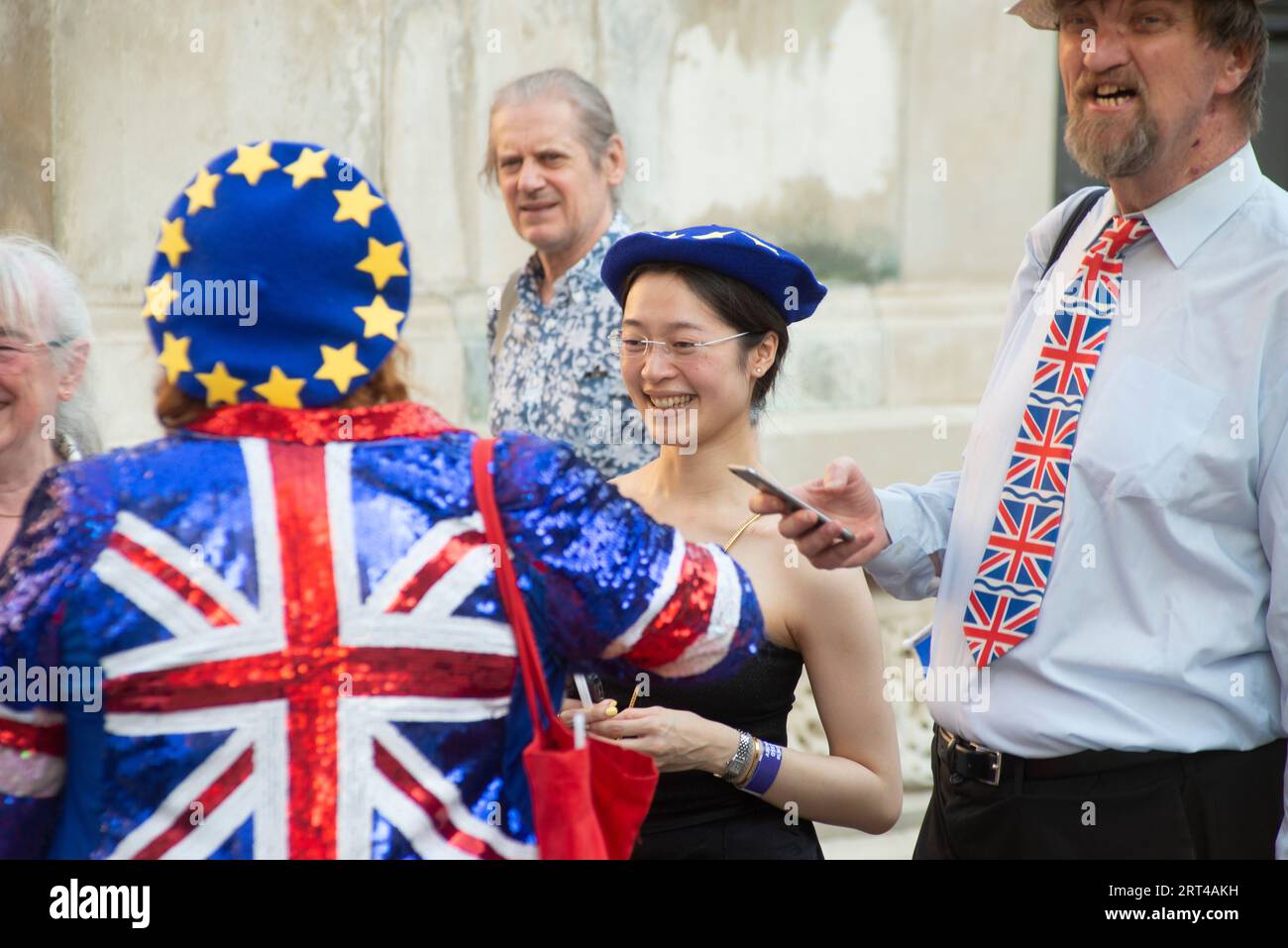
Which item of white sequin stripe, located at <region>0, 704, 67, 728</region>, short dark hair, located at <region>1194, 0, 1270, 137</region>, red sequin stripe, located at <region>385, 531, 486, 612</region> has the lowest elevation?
white sequin stripe, located at <region>0, 704, 67, 728</region>

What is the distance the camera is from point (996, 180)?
5.55 m

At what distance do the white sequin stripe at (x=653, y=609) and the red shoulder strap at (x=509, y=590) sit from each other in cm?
9

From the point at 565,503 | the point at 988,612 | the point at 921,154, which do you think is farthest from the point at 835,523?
the point at 921,154

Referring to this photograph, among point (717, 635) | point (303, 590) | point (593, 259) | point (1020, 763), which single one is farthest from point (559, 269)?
point (303, 590)

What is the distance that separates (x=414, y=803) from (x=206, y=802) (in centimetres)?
20

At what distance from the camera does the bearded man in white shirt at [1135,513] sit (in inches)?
90.1

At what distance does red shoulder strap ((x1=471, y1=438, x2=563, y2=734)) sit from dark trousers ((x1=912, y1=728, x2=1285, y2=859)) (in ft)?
3.35

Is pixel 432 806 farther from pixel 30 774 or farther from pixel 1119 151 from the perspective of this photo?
pixel 1119 151

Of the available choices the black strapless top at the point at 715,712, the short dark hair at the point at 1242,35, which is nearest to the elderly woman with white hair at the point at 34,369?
the black strapless top at the point at 715,712

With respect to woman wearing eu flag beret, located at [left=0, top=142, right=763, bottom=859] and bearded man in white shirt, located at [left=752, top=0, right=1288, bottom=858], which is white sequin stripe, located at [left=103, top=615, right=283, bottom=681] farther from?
bearded man in white shirt, located at [left=752, top=0, right=1288, bottom=858]

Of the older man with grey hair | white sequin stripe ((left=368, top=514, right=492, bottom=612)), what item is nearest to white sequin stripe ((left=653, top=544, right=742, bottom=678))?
white sequin stripe ((left=368, top=514, right=492, bottom=612))

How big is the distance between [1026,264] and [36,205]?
305cm

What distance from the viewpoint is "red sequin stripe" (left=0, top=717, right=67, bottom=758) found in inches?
61.9

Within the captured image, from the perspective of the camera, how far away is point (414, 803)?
1620 millimetres
